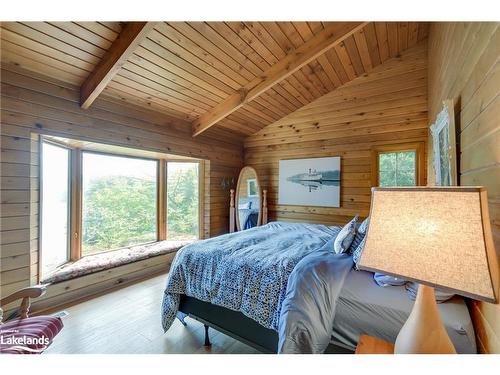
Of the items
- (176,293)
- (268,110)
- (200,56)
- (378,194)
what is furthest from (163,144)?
(378,194)

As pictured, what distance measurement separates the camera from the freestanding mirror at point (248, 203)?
14.3ft

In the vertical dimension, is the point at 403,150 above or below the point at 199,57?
below

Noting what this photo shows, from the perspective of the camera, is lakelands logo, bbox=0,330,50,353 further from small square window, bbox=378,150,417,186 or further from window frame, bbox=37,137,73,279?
small square window, bbox=378,150,417,186

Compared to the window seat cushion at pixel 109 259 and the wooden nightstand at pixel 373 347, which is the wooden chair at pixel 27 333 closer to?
the window seat cushion at pixel 109 259

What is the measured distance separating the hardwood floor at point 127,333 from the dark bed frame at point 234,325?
189 mm

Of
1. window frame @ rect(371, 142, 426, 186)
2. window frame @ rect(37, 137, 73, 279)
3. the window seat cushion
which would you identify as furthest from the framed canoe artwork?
window frame @ rect(37, 137, 73, 279)

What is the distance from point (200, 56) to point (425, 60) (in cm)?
303

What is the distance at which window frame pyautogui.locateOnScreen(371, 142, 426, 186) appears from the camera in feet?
10.3

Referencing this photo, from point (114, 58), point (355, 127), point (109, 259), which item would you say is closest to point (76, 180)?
point (109, 259)

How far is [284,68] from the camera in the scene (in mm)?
2814

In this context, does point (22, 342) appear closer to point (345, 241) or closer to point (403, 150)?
point (345, 241)

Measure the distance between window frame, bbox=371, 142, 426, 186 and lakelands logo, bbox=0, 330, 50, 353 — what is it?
3.87 m

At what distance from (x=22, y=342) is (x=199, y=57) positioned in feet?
8.76
